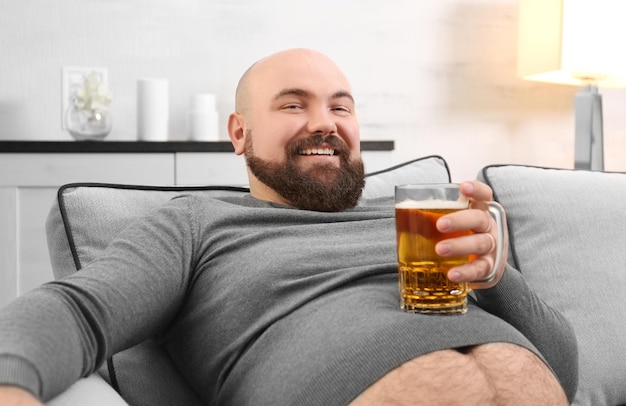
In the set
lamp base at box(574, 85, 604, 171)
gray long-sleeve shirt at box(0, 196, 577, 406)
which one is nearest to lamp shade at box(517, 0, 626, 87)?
lamp base at box(574, 85, 604, 171)

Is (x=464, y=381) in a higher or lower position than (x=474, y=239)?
lower

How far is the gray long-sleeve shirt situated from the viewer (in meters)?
1.10

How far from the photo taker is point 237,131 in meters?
1.82

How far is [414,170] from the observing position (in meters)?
1.96

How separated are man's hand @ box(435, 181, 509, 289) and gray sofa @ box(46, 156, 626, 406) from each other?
22.0 inches

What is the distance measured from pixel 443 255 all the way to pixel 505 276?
318 millimetres

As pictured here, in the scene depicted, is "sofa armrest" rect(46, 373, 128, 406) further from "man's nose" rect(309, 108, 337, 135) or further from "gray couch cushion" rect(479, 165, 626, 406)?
"gray couch cushion" rect(479, 165, 626, 406)

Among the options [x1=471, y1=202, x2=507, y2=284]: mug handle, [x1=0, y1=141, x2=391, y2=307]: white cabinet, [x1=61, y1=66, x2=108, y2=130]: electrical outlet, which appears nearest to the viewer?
[x1=471, y1=202, x2=507, y2=284]: mug handle

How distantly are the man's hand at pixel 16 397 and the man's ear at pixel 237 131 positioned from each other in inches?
37.1

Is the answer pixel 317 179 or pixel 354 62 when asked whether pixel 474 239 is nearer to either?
pixel 317 179

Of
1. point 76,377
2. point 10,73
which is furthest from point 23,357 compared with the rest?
point 10,73

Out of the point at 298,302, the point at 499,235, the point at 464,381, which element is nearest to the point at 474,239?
the point at 499,235

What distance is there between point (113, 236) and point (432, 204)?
2.26 feet

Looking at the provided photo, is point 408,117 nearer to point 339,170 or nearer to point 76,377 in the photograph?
point 339,170
